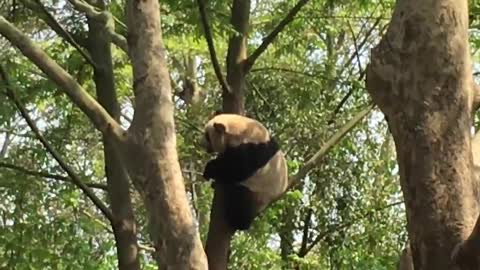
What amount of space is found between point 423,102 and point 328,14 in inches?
171

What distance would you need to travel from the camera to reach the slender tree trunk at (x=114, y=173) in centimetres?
598

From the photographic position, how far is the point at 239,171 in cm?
603

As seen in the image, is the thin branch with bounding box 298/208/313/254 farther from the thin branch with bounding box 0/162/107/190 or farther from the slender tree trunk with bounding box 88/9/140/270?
the thin branch with bounding box 0/162/107/190

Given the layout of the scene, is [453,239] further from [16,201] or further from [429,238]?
[16,201]

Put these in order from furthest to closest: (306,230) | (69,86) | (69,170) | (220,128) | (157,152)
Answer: (306,230)
(220,128)
(69,170)
(69,86)
(157,152)

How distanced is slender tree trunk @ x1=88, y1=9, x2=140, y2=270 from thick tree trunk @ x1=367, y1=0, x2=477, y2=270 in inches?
130

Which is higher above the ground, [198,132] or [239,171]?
[198,132]

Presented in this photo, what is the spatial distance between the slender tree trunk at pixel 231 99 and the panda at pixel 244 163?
135 millimetres

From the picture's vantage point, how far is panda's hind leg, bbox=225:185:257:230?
5.41 meters

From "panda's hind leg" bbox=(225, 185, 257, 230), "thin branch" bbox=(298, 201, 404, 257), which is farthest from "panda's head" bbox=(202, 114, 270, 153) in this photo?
"thin branch" bbox=(298, 201, 404, 257)

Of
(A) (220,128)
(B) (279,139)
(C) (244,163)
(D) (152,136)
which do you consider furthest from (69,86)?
(B) (279,139)

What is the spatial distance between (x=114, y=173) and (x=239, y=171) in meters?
0.95

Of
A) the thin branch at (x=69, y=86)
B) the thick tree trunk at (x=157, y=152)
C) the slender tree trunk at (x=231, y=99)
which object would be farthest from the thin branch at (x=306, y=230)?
the thick tree trunk at (x=157, y=152)

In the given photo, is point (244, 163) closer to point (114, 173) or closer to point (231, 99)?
point (231, 99)
